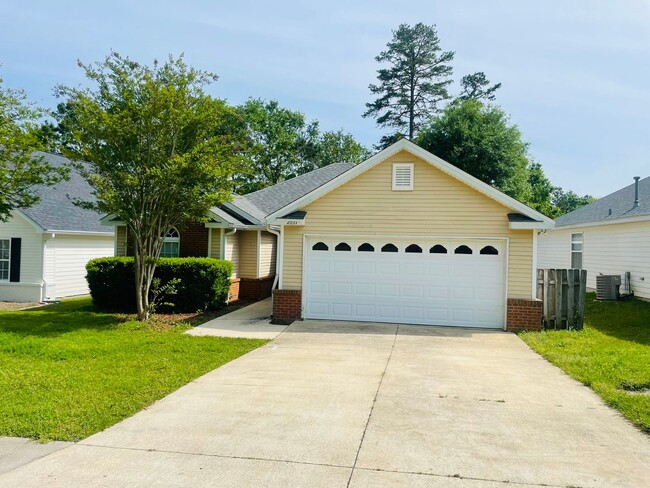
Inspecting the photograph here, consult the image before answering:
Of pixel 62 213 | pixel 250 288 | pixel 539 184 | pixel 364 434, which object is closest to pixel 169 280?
pixel 250 288

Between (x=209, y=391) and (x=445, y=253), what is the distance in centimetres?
752

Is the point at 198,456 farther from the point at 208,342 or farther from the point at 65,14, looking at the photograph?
the point at 65,14

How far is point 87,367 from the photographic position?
7805mm

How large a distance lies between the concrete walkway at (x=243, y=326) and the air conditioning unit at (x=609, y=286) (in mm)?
10962

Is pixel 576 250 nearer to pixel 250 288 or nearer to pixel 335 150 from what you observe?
pixel 250 288

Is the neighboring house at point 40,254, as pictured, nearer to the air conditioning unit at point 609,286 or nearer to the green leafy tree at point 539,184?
the air conditioning unit at point 609,286

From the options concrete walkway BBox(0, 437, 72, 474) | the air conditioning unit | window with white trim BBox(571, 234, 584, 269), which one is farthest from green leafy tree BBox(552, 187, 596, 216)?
concrete walkway BBox(0, 437, 72, 474)

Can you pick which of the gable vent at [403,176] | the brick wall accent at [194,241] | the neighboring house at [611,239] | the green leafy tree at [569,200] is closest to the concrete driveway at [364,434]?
the gable vent at [403,176]

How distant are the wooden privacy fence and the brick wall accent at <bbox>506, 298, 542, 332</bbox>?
0.43 metres

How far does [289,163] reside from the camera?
4481cm

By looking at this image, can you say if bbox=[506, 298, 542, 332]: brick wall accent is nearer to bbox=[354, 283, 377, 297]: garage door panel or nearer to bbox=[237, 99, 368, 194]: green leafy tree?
bbox=[354, 283, 377, 297]: garage door panel

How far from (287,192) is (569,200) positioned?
81887mm

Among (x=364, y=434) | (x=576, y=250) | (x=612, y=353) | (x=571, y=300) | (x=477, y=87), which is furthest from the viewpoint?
(x=477, y=87)

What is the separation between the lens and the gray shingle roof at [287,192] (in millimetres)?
19812
